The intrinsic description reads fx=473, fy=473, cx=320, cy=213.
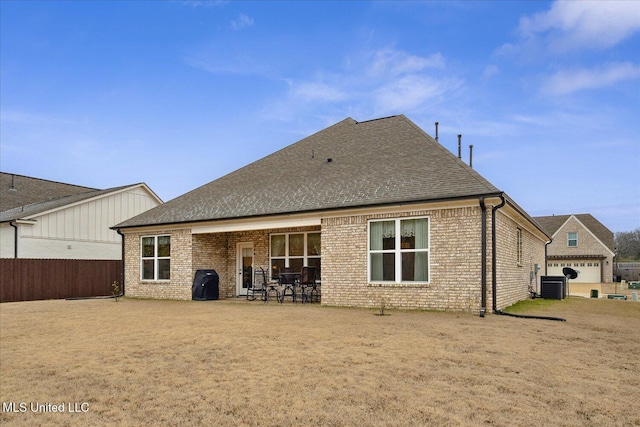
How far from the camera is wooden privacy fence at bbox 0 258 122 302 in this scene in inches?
740

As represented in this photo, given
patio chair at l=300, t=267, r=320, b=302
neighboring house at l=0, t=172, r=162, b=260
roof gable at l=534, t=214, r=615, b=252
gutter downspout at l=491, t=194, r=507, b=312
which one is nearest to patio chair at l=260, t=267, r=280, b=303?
patio chair at l=300, t=267, r=320, b=302

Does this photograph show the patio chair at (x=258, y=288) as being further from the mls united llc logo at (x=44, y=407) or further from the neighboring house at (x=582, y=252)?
the neighboring house at (x=582, y=252)

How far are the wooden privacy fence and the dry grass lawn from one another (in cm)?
982

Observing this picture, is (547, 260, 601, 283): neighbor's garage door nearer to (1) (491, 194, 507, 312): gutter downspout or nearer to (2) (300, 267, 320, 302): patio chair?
(2) (300, 267, 320, 302): patio chair

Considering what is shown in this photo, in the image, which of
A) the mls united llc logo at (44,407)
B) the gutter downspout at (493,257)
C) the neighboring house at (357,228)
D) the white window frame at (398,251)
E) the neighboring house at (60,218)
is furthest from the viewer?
the neighboring house at (60,218)

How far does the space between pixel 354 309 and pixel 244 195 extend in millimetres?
6741

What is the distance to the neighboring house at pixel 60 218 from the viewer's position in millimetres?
21781

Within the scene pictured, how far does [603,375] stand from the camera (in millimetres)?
5832

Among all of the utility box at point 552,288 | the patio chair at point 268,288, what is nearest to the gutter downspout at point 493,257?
the patio chair at point 268,288

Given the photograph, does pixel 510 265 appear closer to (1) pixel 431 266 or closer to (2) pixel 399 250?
(1) pixel 431 266

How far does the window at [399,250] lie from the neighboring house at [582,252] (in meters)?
35.3

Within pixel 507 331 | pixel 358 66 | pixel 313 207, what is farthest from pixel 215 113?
pixel 507 331

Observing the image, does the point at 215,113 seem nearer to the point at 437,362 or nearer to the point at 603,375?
the point at 437,362

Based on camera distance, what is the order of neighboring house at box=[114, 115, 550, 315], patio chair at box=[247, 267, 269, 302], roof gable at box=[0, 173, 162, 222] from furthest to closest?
roof gable at box=[0, 173, 162, 222], patio chair at box=[247, 267, 269, 302], neighboring house at box=[114, 115, 550, 315]
